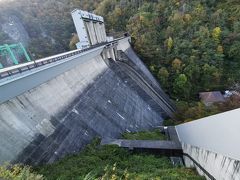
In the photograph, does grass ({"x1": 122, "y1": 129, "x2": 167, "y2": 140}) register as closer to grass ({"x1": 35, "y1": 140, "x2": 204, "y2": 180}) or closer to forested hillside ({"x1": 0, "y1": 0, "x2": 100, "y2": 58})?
grass ({"x1": 35, "y1": 140, "x2": 204, "y2": 180})

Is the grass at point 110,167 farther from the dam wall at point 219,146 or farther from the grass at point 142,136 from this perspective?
the grass at point 142,136

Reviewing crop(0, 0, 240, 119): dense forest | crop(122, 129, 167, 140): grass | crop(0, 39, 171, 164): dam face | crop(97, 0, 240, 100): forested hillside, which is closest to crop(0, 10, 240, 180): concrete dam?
crop(0, 39, 171, 164): dam face

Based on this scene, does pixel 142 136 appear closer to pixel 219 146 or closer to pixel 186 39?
pixel 219 146

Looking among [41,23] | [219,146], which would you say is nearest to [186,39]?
[41,23]

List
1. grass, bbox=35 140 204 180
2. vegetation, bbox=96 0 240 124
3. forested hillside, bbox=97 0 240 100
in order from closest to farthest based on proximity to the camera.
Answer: grass, bbox=35 140 204 180, vegetation, bbox=96 0 240 124, forested hillside, bbox=97 0 240 100

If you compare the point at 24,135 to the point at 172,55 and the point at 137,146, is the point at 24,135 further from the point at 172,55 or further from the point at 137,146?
the point at 172,55

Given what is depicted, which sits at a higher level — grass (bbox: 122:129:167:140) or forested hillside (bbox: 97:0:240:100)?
grass (bbox: 122:129:167:140)
